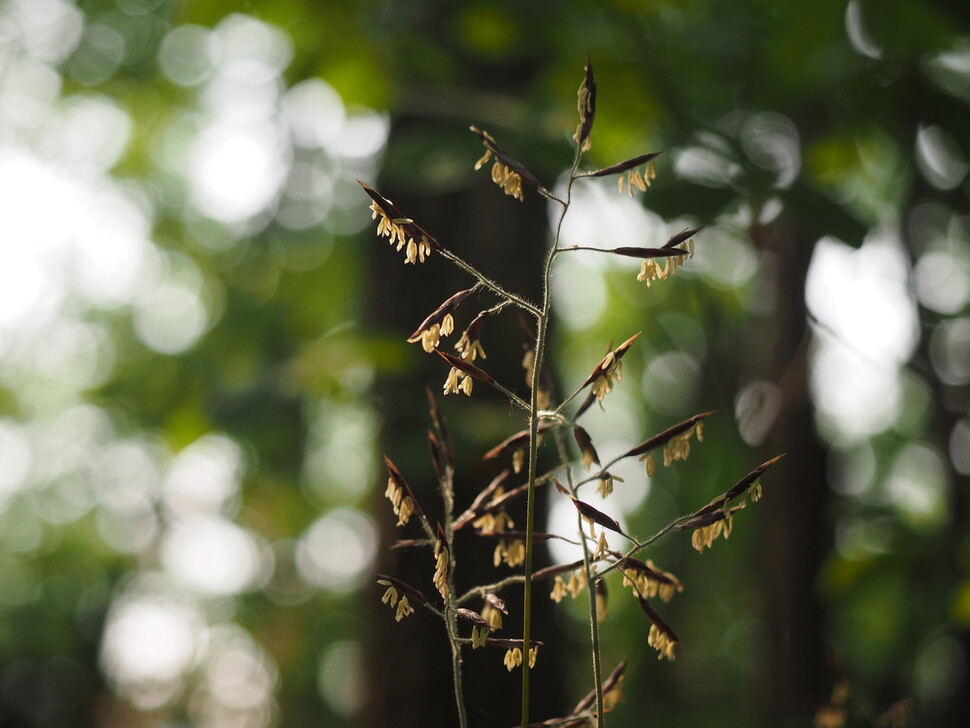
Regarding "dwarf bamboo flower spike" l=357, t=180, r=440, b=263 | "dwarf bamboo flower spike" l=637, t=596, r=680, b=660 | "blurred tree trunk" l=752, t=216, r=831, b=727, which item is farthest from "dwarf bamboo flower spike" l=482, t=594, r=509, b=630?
"blurred tree trunk" l=752, t=216, r=831, b=727

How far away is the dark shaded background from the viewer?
165 cm

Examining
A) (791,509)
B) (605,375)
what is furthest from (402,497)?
(791,509)

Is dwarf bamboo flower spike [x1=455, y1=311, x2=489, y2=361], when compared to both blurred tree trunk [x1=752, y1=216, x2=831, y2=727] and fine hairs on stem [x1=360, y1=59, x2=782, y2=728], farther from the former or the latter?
blurred tree trunk [x1=752, y1=216, x2=831, y2=727]

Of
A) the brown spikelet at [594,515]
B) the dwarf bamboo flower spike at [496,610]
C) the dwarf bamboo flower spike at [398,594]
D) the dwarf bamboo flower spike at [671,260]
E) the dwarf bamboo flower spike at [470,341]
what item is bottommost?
the dwarf bamboo flower spike at [496,610]

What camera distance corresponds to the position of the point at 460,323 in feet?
6.79

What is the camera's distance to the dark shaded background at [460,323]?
1653 millimetres

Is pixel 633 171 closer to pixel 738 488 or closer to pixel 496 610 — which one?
pixel 738 488

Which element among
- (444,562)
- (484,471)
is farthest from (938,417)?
(444,562)

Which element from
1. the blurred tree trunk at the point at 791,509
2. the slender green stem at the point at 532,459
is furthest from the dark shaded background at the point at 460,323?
the slender green stem at the point at 532,459

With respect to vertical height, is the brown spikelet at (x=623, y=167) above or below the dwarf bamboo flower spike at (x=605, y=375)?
above

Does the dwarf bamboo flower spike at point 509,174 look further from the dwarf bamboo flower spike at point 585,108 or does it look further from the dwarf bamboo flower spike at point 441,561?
the dwarf bamboo flower spike at point 441,561

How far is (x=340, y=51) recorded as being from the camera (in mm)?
1878

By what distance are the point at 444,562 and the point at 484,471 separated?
186cm

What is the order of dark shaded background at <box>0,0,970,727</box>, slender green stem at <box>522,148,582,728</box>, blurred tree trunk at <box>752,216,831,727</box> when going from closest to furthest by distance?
slender green stem at <box>522,148,582,728</box> → dark shaded background at <box>0,0,970,727</box> → blurred tree trunk at <box>752,216,831,727</box>
